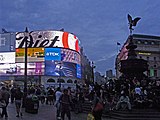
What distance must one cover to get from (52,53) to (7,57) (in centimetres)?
1432

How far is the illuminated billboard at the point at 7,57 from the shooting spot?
85.1m

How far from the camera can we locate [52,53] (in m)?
80.8

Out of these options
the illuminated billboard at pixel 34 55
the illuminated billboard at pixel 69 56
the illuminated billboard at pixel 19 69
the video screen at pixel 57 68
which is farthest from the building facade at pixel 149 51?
the illuminated billboard at pixel 19 69

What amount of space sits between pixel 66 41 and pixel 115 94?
6377cm

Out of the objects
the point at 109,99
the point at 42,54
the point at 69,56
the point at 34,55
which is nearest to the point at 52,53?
the point at 42,54

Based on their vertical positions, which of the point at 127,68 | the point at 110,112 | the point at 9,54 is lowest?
the point at 110,112

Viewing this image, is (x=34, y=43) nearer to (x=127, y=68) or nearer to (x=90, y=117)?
(x=127, y=68)

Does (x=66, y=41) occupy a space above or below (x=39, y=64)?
above

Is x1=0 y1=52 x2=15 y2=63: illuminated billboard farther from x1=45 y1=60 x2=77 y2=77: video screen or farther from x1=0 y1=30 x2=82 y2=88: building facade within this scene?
x1=45 y1=60 x2=77 y2=77: video screen

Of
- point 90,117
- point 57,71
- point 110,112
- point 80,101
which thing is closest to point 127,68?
point 80,101

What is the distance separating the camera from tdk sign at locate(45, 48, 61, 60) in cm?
8043

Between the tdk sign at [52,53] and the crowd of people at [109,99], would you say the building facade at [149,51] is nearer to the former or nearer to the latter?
the tdk sign at [52,53]

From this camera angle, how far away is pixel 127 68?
24094mm

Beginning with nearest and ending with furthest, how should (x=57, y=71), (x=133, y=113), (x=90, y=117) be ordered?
1. (x=90, y=117)
2. (x=133, y=113)
3. (x=57, y=71)
